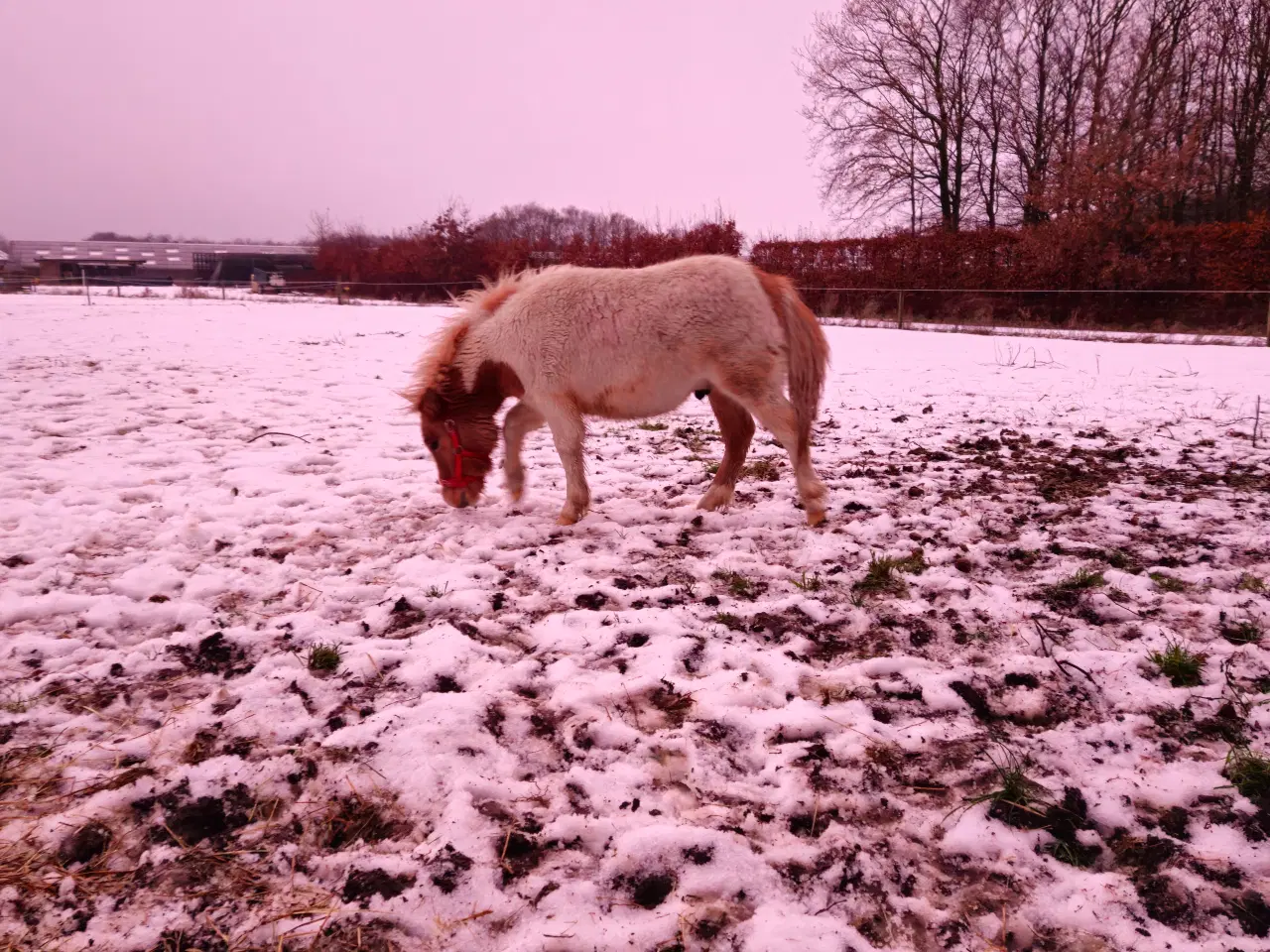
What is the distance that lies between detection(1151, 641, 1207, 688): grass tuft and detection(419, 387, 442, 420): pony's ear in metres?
4.32

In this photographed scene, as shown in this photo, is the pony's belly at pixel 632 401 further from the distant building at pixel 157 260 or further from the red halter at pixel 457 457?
the distant building at pixel 157 260

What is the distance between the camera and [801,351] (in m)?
4.25

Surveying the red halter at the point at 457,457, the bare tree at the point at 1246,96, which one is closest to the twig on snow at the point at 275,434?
the red halter at the point at 457,457

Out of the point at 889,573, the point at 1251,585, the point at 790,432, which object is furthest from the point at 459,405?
the point at 1251,585

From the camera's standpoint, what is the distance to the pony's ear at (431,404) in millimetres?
4629

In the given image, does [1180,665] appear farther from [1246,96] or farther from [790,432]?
[1246,96]

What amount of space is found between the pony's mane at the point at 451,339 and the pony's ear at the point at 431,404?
12 mm

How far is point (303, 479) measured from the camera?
4789 mm

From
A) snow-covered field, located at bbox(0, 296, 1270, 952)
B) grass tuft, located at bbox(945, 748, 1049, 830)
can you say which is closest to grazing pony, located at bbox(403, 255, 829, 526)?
snow-covered field, located at bbox(0, 296, 1270, 952)

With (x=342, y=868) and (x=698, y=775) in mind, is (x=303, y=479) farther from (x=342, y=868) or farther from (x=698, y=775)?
(x=698, y=775)

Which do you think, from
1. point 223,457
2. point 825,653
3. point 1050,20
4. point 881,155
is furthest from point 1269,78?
point 223,457

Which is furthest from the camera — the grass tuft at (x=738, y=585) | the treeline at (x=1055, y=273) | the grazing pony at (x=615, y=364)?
the treeline at (x=1055, y=273)

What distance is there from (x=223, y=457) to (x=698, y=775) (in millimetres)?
4946

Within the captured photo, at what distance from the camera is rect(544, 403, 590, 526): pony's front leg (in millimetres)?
4344
